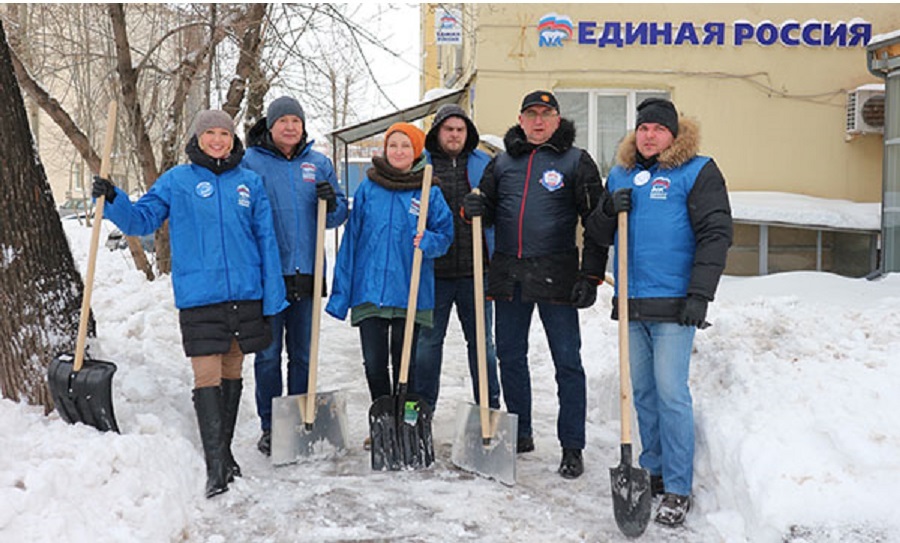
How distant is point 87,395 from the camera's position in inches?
151

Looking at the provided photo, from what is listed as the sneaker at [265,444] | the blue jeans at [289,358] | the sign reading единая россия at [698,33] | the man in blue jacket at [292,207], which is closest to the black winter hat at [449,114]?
the man in blue jacket at [292,207]

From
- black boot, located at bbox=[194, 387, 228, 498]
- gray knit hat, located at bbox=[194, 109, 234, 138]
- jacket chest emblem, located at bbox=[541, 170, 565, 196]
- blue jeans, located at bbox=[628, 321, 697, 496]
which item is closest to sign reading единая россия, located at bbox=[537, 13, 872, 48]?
jacket chest emblem, located at bbox=[541, 170, 565, 196]

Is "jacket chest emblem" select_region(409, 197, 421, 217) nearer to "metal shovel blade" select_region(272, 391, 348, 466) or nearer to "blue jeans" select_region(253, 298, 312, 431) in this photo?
"blue jeans" select_region(253, 298, 312, 431)

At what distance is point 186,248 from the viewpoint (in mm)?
3900

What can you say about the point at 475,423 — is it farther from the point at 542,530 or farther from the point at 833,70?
the point at 833,70

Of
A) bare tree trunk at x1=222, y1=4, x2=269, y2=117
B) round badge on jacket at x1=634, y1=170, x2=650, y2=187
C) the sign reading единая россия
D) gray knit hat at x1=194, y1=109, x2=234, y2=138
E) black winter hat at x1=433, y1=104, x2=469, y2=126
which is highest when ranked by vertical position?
the sign reading единая россия

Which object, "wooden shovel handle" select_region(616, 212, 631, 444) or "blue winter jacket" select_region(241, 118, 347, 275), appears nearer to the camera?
"wooden shovel handle" select_region(616, 212, 631, 444)

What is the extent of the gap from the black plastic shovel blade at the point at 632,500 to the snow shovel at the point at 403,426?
1243 mm

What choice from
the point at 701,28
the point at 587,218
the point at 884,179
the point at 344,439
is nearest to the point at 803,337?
the point at 587,218

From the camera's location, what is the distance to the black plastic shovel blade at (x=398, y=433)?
441cm

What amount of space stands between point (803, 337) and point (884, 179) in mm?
5456

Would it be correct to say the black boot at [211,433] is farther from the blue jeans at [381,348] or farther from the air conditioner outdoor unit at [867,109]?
the air conditioner outdoor unit at [867,109]

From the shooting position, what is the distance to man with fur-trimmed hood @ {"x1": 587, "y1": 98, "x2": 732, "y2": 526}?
3.56m

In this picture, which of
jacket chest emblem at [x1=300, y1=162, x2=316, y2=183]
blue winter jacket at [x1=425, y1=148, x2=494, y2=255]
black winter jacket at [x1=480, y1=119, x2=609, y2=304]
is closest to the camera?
black winter jacket at [x1=480, y1=119, x2=609, y2=304]
